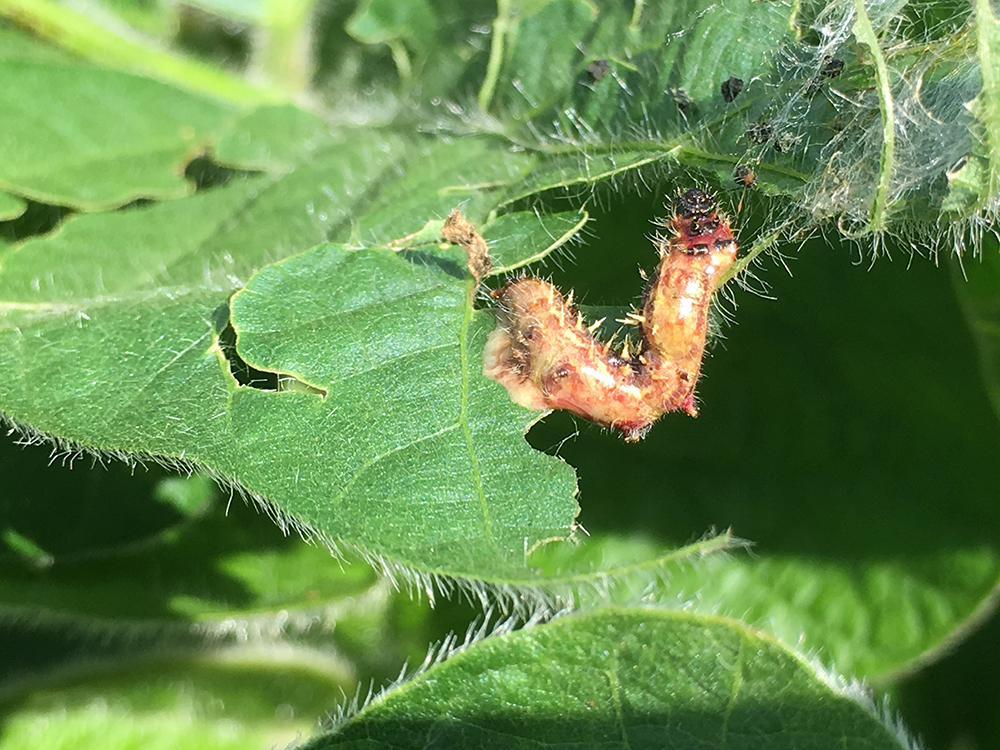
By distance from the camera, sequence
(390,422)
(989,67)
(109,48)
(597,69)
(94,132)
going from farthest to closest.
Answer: (109,48) < (94,132) < (597,69) < (390,422) < (989,67)

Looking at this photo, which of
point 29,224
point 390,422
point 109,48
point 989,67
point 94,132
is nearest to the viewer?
point 989,67

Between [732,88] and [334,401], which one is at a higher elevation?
[732,88]

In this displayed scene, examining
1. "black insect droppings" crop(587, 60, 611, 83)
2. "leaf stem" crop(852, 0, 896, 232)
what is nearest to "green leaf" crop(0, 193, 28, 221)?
"black insect droppings" crop(587, 60, 611, 83)

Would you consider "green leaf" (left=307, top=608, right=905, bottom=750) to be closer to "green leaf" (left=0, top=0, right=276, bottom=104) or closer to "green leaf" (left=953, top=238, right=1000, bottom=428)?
"green leaf" (left=953, top=238, right=1000, bottom=428)

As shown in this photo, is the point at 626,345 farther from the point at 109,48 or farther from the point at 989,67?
the point at 109,48

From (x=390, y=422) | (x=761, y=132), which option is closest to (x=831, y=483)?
(x=761, y=132)

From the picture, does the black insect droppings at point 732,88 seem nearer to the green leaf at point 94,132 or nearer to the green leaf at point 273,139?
the green leaf at point 273,139

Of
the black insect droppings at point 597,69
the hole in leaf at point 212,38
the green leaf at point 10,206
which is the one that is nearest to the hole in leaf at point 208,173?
the green leaf at point 10,206

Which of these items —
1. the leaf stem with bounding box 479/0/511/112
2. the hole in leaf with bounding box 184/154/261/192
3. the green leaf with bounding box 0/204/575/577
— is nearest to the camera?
the green leaf with bounding box 0/204/575/577
